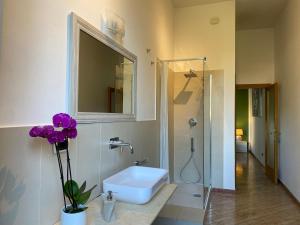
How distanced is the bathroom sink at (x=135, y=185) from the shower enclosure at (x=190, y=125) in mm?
2007

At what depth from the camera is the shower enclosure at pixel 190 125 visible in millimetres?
4176

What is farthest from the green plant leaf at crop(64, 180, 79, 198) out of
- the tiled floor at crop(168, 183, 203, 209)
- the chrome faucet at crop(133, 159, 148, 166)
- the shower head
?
the shower head

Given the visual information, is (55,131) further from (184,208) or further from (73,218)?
(184,208)

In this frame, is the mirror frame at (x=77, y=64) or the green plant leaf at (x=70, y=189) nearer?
the green plant leaf at (x=70, y=189)

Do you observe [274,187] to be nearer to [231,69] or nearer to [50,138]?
[231,69]

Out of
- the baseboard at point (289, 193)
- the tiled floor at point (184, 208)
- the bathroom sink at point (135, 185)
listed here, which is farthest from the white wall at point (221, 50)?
the bathroom sink at point (135, 185)

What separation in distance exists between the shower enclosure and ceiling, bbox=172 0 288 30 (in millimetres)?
1138

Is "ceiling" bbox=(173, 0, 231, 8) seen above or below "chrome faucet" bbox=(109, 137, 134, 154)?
above

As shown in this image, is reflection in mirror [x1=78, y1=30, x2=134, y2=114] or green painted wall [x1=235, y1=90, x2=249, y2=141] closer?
reflection in mirror [x1=78, y1=30, x2=134, y2=114]

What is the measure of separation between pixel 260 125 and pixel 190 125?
3.98 m

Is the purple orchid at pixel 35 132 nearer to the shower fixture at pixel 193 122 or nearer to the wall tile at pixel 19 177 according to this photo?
the wall tile at pixel 19 177

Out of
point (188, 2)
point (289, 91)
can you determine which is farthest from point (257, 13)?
point (289, 91)

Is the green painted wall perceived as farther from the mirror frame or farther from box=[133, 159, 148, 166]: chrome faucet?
the mirror frame

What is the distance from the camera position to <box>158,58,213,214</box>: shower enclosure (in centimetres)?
418
